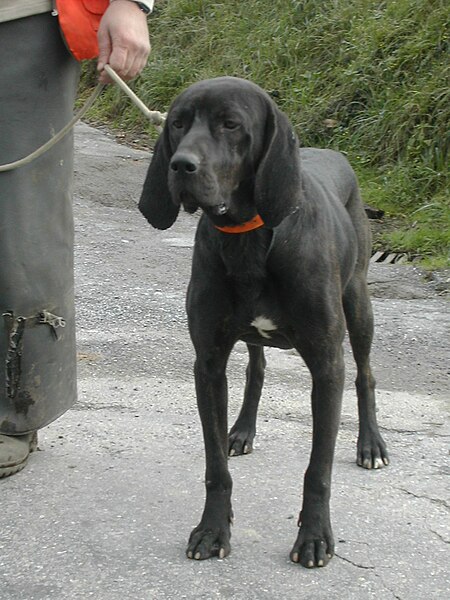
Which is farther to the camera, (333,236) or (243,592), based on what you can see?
(333,236)

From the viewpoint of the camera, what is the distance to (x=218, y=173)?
2.84m

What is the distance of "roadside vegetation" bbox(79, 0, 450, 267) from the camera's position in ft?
25.6

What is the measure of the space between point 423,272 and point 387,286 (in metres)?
0.38

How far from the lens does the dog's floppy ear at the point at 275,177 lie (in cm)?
296

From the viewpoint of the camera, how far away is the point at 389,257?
688 centimetres

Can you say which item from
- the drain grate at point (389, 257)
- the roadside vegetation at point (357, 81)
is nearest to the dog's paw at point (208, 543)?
the roadside vegetation at point (357, 81)

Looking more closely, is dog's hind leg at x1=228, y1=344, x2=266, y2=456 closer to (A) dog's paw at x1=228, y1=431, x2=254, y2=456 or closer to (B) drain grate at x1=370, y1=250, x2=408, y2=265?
(A) dog's paw at x1=228, y1=431, x2=254, y2=456

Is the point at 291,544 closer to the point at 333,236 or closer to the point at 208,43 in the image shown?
the point at 333,236

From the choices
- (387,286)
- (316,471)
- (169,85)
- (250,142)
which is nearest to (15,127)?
(250,142)

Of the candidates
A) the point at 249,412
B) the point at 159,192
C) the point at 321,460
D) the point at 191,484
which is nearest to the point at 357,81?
the point at 249,412

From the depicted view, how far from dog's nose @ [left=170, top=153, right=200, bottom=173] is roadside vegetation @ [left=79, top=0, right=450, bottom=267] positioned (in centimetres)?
403

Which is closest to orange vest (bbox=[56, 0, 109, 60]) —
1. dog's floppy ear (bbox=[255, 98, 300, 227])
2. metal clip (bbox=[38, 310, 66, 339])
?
dog's floppy ear (bbox=[255, 98, 300, 227])

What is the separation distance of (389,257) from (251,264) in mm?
3934

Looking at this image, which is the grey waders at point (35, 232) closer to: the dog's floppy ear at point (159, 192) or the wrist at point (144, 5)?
the wrist at point (144, 5)
